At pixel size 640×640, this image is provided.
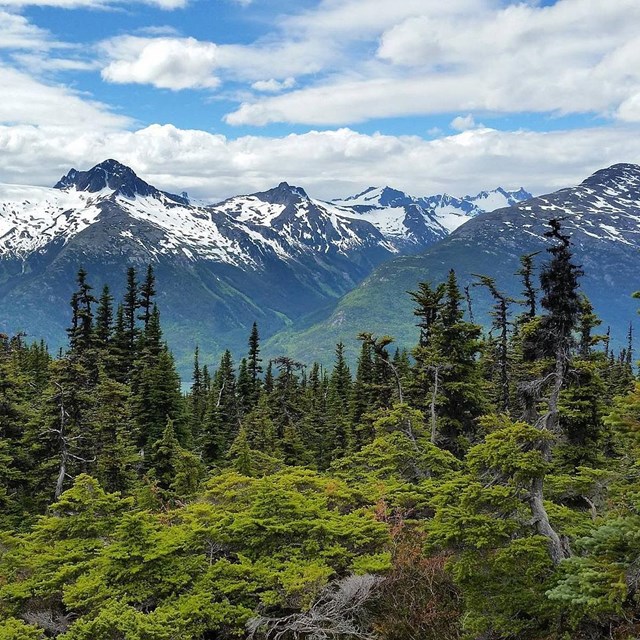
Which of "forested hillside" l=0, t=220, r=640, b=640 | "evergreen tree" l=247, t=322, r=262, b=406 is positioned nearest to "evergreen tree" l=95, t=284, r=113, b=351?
"evergreen tree" l=247, t=322, r=262, b=406

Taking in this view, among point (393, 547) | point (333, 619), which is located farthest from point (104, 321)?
point (333, 619)

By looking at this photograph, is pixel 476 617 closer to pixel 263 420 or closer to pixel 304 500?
pixel 304 500

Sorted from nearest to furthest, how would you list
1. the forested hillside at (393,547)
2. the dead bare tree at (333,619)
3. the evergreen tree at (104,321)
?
the forested hillside at (393,547), the dead bare tree at (333,619), the evergreen tree at (104,321)

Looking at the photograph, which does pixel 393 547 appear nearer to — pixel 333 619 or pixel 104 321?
pixel 333 619

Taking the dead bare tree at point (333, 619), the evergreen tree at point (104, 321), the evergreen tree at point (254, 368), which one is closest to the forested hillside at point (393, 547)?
the dead bare tree at point (333, 619)

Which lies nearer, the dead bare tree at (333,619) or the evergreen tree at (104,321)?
the dead bare tree at (333,619)

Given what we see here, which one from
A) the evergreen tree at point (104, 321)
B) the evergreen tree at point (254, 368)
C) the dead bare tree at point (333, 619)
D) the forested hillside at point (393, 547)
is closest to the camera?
the forested hillside at point (393, 547)

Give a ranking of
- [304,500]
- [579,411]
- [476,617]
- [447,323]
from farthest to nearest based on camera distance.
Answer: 1. [447,323]
2. [579,411]
3. [304,500]
4. [476,617]

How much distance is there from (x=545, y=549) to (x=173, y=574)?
10.5m

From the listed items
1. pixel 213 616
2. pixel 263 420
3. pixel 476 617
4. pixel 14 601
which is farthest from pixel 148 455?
pixel 476 617

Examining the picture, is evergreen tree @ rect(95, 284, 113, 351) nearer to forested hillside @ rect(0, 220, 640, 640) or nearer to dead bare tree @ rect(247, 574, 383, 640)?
forested hillside @ rect(0, 220, 640, 640)

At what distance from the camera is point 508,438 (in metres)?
16.7

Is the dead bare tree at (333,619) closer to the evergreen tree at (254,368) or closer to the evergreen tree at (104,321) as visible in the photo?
the evergreen tree at (104,321)

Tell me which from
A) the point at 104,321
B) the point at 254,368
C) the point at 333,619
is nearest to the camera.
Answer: the point at 333,619
